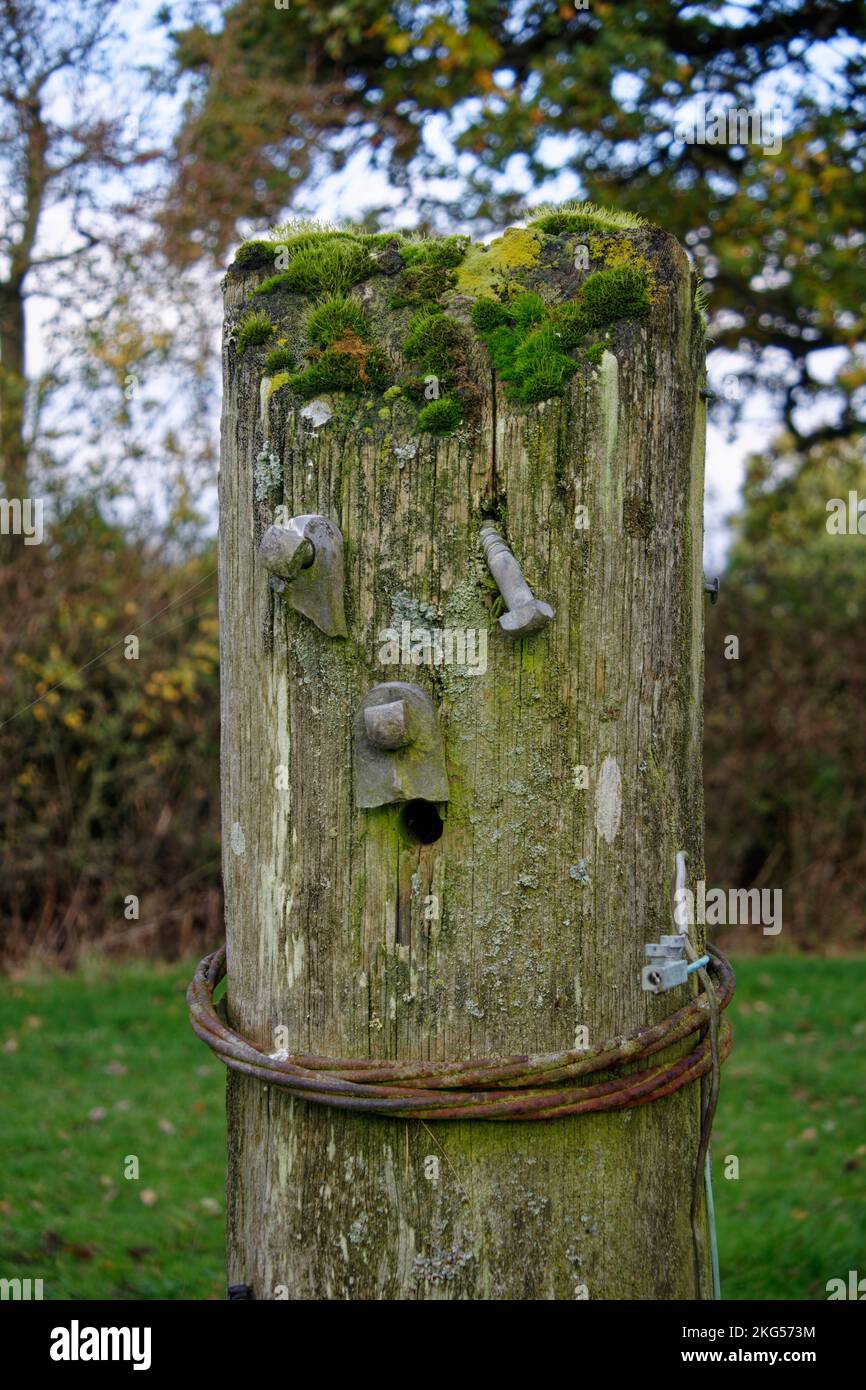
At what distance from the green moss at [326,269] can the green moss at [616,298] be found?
376mm

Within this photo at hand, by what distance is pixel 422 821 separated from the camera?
1917mm

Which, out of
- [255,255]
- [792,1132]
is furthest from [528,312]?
[792,1132]

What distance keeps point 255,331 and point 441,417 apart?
384 millimetres

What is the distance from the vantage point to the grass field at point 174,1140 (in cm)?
427

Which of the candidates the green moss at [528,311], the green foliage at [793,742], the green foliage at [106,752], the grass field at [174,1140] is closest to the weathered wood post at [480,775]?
the green moss at [528,311]

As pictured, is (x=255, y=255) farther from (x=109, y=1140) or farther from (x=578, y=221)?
(x=109, y=1140)

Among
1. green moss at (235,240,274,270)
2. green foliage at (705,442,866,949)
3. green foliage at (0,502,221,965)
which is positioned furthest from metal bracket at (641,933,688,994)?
green foliage at (705,442,866,949)

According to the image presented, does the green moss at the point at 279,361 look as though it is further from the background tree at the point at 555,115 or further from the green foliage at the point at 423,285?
the background tree at the point at 555,115

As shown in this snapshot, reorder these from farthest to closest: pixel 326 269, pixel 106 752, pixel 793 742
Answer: pixel 793 742 → pixel 106 752 → pixel 326 269

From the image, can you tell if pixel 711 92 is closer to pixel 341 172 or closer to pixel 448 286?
pixel 341 172

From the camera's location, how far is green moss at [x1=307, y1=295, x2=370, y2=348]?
1.96 metres

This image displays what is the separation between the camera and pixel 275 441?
1.95 meters
